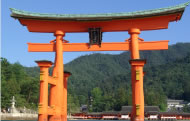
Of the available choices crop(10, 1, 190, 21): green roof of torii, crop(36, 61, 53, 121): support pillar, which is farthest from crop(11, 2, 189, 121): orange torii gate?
crop(36, 61, 53, 121): support pillar

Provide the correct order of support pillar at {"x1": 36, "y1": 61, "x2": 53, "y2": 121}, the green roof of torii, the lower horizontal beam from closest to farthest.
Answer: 1. support pillar at {"x1": 36, "y1": 61, "x2": 53, "y2": 121}
2. the green roof of torii
3. the lower horizontal beam

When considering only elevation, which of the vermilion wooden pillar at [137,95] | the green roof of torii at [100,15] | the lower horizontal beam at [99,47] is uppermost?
the green roof of torii at [100,15]

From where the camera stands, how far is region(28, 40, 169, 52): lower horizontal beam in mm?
14586

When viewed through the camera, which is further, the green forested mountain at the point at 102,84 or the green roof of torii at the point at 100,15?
the green forested mountain at the point at 102,84

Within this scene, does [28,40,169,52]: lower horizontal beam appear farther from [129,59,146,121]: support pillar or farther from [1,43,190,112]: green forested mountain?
[1,43,190,112]: green forested mountain

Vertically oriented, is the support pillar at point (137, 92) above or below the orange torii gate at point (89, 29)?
below

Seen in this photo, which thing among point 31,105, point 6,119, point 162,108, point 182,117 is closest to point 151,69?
point 162,108

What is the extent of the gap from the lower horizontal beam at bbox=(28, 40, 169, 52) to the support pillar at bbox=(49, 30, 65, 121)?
37 cm

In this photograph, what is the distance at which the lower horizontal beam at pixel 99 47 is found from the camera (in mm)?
14586

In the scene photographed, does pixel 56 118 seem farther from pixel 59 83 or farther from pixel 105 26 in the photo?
pixel 105 26

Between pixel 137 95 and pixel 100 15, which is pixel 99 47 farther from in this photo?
pixel 137 95

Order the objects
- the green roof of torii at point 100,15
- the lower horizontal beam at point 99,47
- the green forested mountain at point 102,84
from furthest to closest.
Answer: the green forested mountain at point 102,84, the lower horizontal beam at point 99,47, the green roof of torii at point 100,15

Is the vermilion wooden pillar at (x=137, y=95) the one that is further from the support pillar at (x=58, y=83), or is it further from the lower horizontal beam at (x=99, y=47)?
the support pillar at (x=58, y=83)

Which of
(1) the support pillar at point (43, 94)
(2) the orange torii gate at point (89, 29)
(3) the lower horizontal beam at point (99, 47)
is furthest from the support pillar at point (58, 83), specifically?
(1) the support pillar at point (43, 94)
